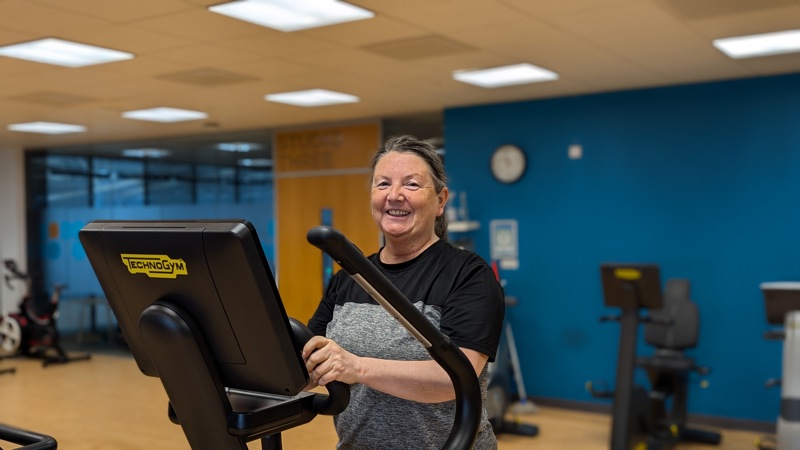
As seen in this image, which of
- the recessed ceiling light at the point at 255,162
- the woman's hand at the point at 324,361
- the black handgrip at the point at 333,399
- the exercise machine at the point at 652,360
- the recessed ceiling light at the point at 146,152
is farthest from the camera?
the recessed ceiling light at the point at 146,152

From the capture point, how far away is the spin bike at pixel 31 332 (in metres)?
8.63

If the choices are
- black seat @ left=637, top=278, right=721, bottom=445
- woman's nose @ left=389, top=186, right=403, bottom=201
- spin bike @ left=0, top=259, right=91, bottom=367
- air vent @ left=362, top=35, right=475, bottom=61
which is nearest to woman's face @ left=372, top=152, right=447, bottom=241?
woman's nose @ left=389, top=186, right=403, bottom=201

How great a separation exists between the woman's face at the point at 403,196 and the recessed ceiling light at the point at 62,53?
10.4ft

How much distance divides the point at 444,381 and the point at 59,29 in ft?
10.6

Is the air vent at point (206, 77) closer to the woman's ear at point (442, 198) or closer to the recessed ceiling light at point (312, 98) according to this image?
the recessed ceiling light at point (312, 98)

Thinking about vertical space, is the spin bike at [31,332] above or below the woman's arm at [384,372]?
below

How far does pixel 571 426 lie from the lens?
18.8 feet

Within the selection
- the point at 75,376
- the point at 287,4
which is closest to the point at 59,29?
the point at 287,4

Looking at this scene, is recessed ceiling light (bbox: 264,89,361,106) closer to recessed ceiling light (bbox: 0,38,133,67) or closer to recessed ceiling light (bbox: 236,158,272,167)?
recessed ceiling light (bbox: 0,38,133,67)

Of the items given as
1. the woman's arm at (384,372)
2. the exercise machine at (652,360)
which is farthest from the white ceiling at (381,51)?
the woman's arm at (384,372)

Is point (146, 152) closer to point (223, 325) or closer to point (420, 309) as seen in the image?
point (420, 309)

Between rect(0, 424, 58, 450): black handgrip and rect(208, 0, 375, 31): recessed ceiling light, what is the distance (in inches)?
84.6

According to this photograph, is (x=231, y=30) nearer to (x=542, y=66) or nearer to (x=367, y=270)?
(x=542, y=66)

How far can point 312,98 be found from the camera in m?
6.15
